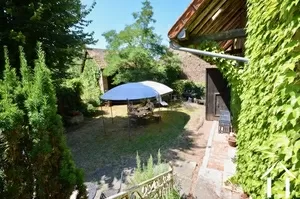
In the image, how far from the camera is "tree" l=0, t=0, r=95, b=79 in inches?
287

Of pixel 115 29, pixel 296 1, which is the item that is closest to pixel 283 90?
pixel 296 1

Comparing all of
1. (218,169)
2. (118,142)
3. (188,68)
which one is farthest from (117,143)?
(188,68)

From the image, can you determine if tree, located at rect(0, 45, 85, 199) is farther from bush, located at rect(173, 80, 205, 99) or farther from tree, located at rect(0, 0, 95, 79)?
bush, located at rect(173, 80, 205, 99)

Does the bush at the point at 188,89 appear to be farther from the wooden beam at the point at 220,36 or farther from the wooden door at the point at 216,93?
the wooden beam at the point at 220,36

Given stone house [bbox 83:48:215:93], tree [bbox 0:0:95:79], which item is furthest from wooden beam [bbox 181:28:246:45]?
stone house [bbox 83:48:215:93]

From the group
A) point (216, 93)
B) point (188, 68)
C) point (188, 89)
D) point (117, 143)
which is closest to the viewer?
point (117, 143)

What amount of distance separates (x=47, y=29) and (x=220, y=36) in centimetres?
670

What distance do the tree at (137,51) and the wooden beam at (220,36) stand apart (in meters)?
10.9

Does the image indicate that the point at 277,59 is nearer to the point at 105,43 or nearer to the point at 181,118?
the point at 181,118

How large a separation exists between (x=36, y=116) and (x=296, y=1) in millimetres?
3280

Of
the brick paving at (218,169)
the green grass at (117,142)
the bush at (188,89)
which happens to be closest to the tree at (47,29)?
the green grass at (117,142)

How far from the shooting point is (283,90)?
5.33 feet

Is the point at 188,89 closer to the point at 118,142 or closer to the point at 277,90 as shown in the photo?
the point at 118,142

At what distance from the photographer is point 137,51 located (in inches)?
603
